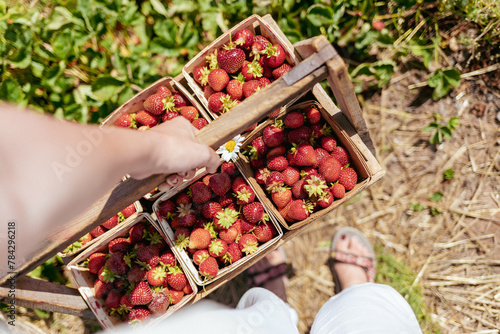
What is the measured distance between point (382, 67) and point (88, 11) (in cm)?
165

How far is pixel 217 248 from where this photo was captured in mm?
1346

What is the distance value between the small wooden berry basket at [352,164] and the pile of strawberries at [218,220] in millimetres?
38

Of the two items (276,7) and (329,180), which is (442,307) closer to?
(329,180)

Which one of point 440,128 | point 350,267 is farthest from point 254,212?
point 440,128

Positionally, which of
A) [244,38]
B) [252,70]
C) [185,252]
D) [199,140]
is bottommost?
[185,252]

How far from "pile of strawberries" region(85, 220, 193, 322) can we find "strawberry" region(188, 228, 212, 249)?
121 millimetres

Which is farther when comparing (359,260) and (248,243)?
(359,260)

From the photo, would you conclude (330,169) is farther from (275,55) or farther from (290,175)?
(275,55)

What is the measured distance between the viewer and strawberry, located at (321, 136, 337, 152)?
54.4 inches

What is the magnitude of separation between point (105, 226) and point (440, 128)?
187 cm

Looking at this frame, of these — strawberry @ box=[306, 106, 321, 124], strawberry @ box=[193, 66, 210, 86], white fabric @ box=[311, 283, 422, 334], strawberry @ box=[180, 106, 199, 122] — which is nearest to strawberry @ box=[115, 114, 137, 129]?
strawberry @ box=[180, 106, 199, 122]

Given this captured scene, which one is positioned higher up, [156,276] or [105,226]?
[105,226]

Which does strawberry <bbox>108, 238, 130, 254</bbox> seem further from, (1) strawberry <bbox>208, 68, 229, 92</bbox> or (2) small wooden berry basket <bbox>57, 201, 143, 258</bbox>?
(1) strawberry <bbox>208, 68, 229, 92</bbox>

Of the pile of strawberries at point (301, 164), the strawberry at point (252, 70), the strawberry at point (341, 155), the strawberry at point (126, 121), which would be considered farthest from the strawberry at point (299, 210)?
the strawberry at point (126, 121)
